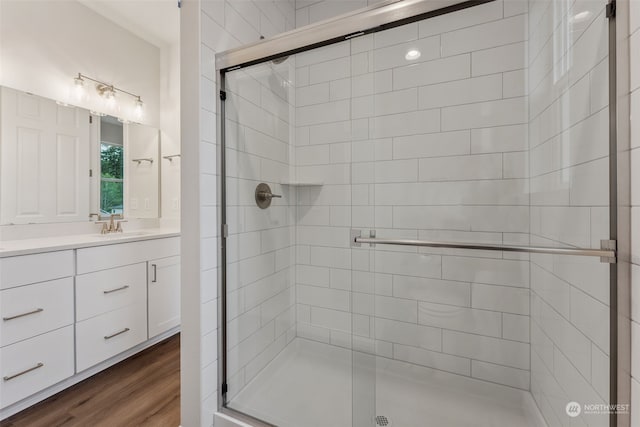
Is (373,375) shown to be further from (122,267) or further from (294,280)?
(122,267)

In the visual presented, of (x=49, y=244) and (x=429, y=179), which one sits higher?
(x=429, y=179)

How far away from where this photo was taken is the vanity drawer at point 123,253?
1.60 meters

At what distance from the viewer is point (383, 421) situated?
126cm

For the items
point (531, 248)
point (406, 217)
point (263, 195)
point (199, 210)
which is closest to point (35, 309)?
point (199, 210)

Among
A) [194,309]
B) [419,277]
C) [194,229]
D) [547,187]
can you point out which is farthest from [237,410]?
[547,187]

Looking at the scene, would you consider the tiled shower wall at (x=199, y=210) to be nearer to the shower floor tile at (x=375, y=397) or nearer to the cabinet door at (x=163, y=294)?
the shower floor tile at (x=375, y=397)

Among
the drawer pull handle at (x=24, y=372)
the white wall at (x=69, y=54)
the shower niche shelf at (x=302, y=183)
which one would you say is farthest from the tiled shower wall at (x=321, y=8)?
the drawer pull handle at (x=24, y=372)

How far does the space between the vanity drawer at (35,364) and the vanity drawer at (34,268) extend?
0.30m

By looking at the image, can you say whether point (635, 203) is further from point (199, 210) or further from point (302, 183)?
point (199, 210)

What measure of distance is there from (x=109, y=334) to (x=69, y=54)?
201 centimetres

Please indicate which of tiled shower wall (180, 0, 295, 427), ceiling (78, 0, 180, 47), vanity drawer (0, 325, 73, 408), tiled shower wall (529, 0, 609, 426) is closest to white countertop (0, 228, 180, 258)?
vanity drawer (0, 325, 73, 408)

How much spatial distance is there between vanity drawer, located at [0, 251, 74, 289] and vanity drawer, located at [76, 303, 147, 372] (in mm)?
338

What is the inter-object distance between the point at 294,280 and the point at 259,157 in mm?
749

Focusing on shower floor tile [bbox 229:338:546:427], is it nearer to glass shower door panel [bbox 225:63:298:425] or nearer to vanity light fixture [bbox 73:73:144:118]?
glass shower door panel [bbox 225:63:298:425]
